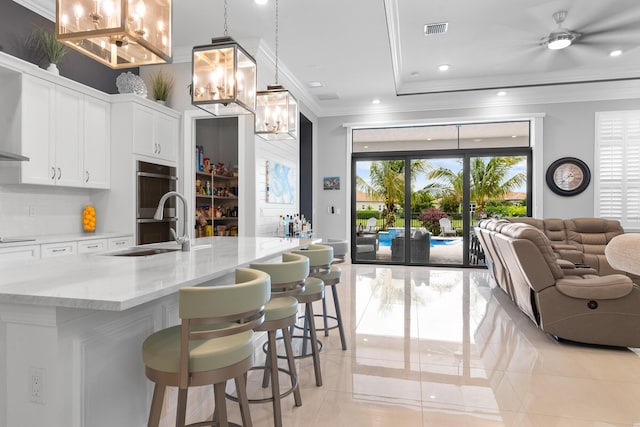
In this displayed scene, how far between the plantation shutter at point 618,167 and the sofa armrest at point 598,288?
4176 millimetres

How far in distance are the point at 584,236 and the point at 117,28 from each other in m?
6.28

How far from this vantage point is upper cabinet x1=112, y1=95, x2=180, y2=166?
455 centimetres

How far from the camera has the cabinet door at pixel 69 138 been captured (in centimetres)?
392

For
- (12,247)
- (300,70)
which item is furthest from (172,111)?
(12,247)

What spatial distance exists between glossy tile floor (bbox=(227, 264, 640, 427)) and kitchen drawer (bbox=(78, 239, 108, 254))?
2315 millimetres

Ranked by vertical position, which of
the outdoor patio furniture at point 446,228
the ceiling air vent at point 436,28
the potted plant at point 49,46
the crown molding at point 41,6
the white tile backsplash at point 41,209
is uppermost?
the ceiling air vent at point 436,28

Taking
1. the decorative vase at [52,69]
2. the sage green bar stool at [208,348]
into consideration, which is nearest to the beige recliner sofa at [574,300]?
the sage green bar stool at [208,348]

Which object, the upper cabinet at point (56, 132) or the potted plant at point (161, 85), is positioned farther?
the potted plant at point (161, 85)

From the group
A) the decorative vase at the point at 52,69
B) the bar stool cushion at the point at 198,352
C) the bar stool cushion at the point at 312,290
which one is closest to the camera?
A: the bar stool cushion at the point at 198,352

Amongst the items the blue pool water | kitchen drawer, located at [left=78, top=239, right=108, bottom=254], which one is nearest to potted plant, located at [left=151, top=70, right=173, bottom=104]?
kitchen drawer, located at [left=78, top=239, right=108, bottom=254]

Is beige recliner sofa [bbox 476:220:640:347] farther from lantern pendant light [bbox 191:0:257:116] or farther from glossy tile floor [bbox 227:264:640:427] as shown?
lantern pendant light [bbox 191:0:257:116]

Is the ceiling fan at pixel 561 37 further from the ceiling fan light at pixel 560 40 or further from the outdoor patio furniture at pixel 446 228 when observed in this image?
the outdoor patio furniture at pixel 446 228

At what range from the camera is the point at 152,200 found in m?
4.91

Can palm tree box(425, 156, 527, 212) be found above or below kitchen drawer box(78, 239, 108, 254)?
above
